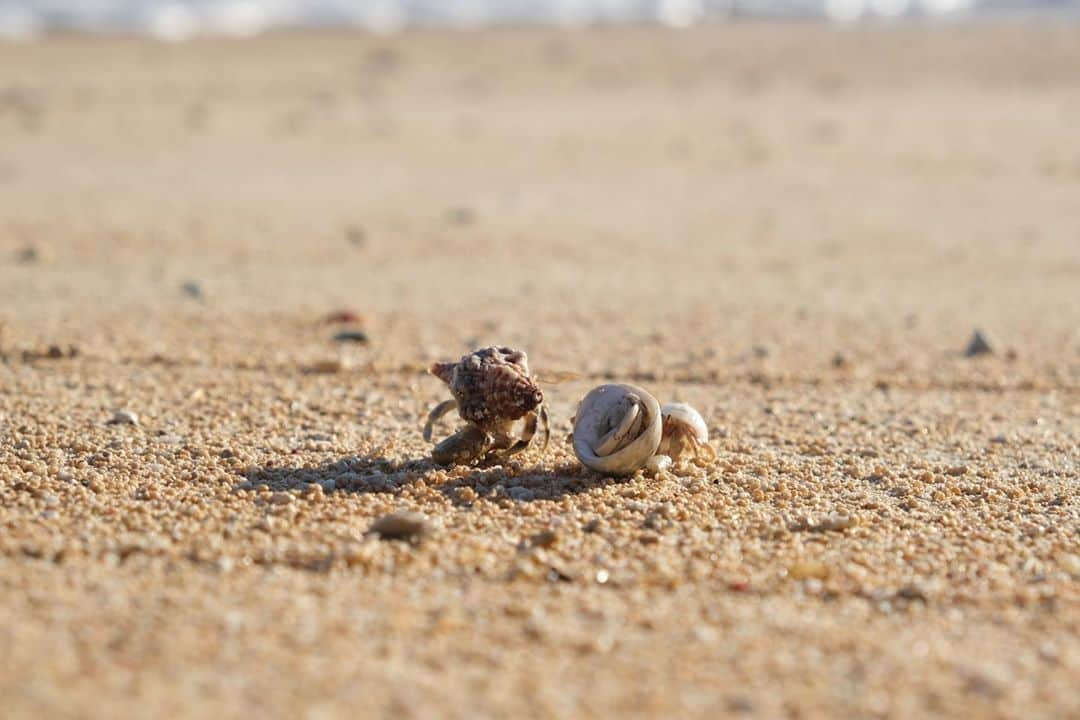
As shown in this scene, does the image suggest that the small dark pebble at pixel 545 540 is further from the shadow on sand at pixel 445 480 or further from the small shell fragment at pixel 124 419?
the small shell fragment at pixel 124 419

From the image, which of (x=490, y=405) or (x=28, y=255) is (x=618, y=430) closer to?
(x=490, y=405)

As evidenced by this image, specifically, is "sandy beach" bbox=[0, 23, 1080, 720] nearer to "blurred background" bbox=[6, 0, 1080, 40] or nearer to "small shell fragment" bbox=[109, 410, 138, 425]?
"small shell fragment" bbox=[109, 410, 138, 425]

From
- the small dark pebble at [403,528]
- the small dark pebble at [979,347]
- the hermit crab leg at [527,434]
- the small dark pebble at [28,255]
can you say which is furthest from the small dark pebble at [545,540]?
the small dark pebble at [28,255]

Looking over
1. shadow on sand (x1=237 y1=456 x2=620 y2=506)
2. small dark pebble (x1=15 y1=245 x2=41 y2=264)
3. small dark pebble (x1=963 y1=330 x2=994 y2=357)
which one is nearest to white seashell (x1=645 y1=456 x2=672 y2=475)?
shadow on sand (x1=237 y1=456 x2=620 y2=506)

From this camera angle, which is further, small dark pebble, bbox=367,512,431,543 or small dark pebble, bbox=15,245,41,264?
small dark pebble, bbox=15,245,41,264

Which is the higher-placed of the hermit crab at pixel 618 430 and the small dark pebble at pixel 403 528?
the hermit crab at pixel 618 430

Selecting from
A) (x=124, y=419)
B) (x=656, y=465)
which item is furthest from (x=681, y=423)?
(x=124, y=419)
